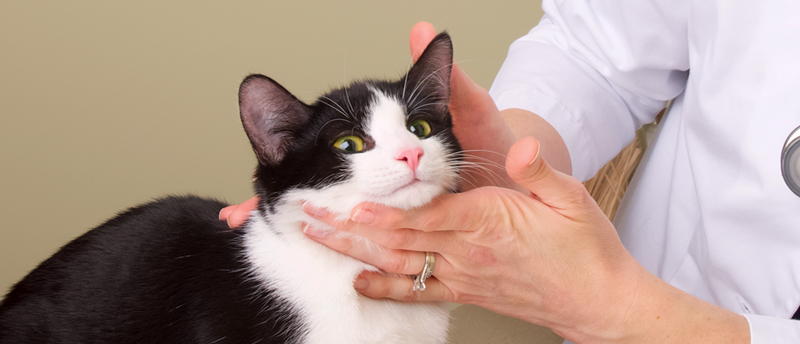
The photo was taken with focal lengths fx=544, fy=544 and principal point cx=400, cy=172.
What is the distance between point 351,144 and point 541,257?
0.37 meters

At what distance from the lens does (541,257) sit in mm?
903

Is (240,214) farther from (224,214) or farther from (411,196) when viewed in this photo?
(411,196)

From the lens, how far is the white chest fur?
0.89 m

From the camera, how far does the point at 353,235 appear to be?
0.91 meters

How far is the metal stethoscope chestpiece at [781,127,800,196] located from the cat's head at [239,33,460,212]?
0.52m

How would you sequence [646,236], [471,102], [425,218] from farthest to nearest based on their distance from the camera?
1. [646,236]
2. [471,102]
3. [425,218]

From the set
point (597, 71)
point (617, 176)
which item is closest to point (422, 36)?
point (597, 71)

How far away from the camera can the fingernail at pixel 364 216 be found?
31.9 inches

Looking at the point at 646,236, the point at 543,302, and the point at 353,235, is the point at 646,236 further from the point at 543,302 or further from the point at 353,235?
the point at 353,235

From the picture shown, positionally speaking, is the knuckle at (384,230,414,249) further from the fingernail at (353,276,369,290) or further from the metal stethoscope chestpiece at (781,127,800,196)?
the metal stethoscope chestpiece at (781,127,800,196)

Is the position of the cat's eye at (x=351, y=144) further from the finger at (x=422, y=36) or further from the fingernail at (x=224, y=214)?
the fingernail at (x=224, y=214)

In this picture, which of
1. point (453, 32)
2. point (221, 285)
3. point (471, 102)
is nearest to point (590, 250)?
point (471, 102)

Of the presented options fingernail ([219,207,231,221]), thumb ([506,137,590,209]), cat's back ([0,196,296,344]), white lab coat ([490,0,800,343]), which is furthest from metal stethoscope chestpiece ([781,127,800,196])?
fingernail ([219,207,231,221])

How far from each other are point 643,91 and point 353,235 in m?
0.88
